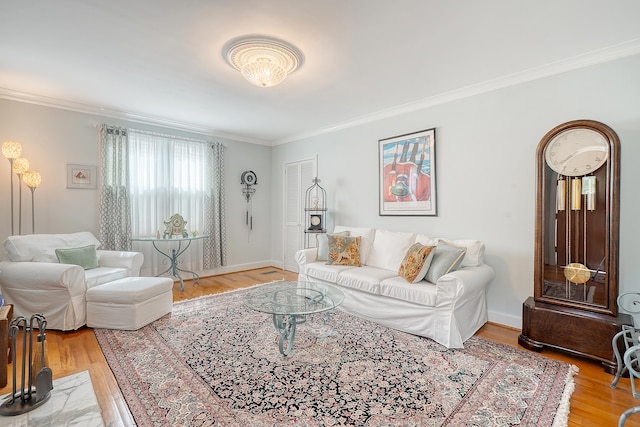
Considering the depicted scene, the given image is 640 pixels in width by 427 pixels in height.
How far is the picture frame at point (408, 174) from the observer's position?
12.1ft

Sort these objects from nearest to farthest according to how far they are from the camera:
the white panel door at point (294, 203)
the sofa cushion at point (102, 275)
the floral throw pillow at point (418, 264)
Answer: the floral throw pillow at point (418, 264), the sofa cushion at point (102, 275), the white panel door at point (294, 203)

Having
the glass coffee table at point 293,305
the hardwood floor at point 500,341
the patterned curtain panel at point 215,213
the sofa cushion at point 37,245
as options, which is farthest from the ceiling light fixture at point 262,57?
the sofa cushion at point 37,245

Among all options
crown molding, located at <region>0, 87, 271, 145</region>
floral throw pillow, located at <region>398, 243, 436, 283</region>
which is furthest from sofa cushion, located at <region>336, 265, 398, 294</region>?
crown molding, located at <region>0, 87, 271, 145</region>

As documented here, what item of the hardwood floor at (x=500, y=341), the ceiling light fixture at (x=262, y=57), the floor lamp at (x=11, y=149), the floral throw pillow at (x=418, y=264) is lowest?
the hardwood floor at (x=500, y=341)

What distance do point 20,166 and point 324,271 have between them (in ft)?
12.2

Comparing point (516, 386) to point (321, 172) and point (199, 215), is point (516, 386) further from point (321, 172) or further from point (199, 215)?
point (199, 215)

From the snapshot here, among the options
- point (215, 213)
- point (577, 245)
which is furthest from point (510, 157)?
point (215, 213)

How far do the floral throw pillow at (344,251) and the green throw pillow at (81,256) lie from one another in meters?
2.81

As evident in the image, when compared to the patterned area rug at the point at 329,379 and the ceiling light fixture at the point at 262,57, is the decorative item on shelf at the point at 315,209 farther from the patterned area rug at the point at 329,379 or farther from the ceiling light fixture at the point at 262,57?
the ceiling light fixture at the point at 262,57

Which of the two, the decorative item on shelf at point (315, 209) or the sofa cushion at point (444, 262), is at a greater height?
the decorative item on shelf at point (315, 209)

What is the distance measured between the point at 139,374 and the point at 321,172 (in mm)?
3752

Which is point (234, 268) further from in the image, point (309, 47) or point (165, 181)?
point (309, 47)

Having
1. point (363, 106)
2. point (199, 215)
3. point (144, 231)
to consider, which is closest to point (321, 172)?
point (363, 106)

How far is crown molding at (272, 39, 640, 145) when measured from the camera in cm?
246
